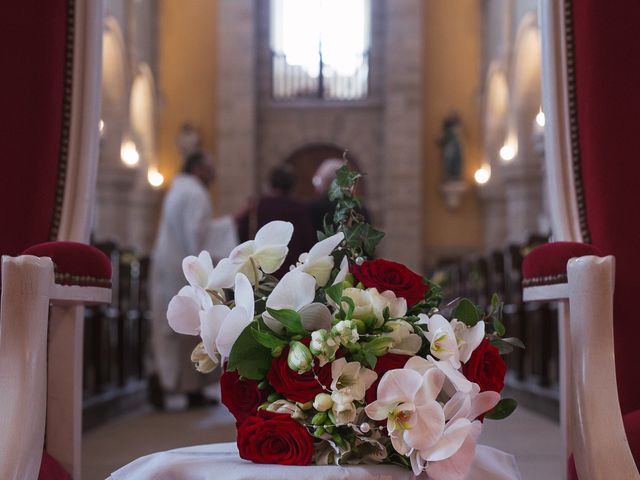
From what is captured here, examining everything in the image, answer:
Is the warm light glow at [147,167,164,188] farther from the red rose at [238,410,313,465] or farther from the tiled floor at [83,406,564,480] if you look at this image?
the red rose at [238,410,313,465]

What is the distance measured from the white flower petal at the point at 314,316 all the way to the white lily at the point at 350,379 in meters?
0.07

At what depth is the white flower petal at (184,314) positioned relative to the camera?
1.41 m

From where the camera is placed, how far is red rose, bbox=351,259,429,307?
133cm

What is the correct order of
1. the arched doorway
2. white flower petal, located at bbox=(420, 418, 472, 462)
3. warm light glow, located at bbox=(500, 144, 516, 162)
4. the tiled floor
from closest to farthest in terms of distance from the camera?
white flower petal, located at bbox=(420, 418, 472, 462), the tiled floor, warm light glow, located at bbox=(500, 144, 516, 162), the arched doorway

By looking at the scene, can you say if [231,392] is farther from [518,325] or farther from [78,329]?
[518,325]

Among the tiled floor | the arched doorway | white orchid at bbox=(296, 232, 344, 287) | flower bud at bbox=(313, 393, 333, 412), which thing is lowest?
the tiled floor

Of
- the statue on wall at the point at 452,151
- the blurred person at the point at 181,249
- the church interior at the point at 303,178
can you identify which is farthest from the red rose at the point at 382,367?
the statue on wall at the point at 452,151

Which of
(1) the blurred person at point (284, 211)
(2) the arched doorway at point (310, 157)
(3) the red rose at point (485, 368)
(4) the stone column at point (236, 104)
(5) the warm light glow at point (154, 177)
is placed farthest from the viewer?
(2) the arched doorway at point (310, 157)

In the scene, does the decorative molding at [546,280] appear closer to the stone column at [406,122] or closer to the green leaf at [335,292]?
the green leaf at [335,292]

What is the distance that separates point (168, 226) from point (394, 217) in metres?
9.87

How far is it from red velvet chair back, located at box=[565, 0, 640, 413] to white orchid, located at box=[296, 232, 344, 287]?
0.73m

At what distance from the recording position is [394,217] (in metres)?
16.2

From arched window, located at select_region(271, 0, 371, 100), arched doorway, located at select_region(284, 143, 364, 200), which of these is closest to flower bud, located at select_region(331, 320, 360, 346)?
arched doorway, located at select_region(284, 143, 364, 200)

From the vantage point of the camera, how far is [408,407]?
1216 millimetres
